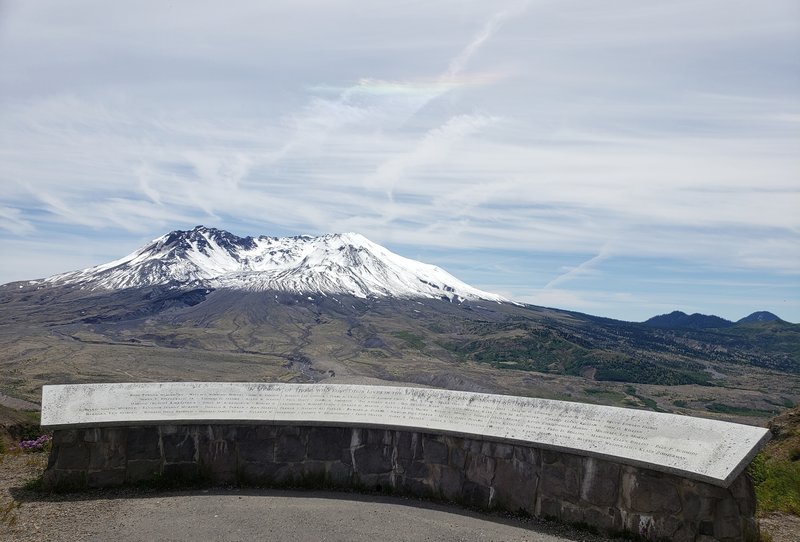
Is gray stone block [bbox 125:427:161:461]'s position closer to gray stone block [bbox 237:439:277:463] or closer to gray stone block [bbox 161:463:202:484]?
gray stone block [bbox 161:463:202:484]

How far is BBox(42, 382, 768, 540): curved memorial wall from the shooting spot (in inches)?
351

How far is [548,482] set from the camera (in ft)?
31.5

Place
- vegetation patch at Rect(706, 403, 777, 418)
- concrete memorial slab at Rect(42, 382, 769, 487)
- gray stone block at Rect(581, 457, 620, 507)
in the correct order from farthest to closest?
vegetation patch at Rect(706, 403, 777, 418) < gray stone block at Rect(581, 457, 620, 507) < concrete memorial slab at Rect(42, 382, 769, 487)

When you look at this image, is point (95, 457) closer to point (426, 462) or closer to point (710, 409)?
point (426, 462)

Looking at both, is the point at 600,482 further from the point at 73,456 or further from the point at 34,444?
the point at 34,444

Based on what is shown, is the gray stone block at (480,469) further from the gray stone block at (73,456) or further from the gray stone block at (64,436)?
the gray stone block at (64,436)

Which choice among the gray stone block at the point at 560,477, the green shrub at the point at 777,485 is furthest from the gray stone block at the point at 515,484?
the green shrub at the point at 777,485

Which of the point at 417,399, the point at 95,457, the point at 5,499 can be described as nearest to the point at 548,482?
the point at 417,399

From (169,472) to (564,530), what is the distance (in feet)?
20.8

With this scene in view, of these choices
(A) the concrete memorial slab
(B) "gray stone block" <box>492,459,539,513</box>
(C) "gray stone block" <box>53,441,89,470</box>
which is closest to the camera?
(A) the concrete memorial slab

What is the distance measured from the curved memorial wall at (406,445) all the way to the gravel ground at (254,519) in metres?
0.36

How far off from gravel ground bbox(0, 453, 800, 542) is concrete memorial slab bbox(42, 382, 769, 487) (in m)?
1.13

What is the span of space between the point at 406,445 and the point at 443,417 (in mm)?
760

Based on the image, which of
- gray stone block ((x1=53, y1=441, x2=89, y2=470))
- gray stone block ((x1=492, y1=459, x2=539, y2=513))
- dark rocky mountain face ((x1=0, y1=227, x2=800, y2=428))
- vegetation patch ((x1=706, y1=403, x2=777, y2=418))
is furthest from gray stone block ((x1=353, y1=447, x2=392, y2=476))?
vegetation patch ((x1=706, y1=403, x2=777, y2=418))
